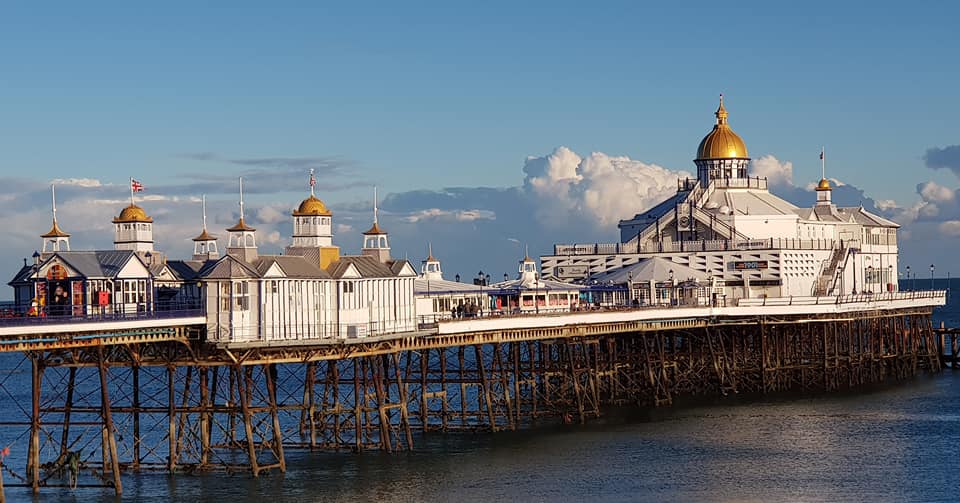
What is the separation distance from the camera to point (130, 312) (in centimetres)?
6334

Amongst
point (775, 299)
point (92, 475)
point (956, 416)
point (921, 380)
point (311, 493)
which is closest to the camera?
point (311, 493)

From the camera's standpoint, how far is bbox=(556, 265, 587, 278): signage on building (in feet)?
367

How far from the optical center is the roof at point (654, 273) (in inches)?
3962

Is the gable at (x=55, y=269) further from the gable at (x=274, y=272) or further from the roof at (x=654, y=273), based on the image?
the roof at (x=654, y=273)

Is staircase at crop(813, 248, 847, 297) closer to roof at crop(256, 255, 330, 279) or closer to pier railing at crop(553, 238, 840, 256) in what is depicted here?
pier railing at crop(553, 238, 840, 256)

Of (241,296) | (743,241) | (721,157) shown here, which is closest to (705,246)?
(743,241)

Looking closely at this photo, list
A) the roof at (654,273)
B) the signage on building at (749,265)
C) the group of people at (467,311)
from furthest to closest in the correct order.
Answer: the signage on building at (749,265)
the roof at (654,273)
the group of people at (467,311)

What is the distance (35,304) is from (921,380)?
64.5m

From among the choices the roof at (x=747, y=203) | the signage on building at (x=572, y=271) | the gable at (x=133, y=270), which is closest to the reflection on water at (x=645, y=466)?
the gable at (x=133, y=270)

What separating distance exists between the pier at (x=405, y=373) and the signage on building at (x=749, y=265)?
5.05 m

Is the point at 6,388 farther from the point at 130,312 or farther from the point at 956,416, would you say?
the point at 956,416

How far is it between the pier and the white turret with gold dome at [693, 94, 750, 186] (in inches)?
594

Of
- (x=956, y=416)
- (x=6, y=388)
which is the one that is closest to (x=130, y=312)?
(x=956, y=416)

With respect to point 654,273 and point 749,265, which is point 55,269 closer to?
point 654,273
